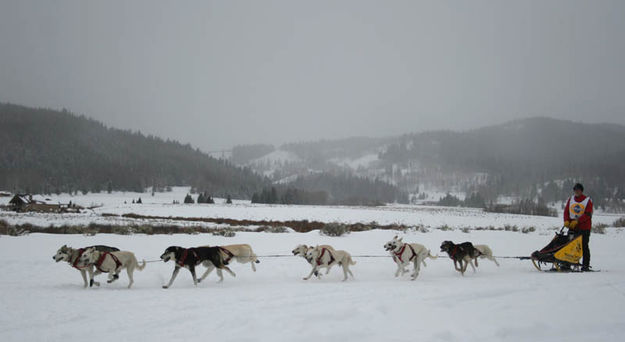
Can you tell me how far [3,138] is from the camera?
150 m

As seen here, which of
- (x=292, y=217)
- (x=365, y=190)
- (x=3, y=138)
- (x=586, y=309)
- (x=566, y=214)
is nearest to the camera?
(x=586, y=309)

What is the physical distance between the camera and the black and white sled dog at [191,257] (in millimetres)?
8758

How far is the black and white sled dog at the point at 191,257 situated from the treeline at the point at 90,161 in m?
132

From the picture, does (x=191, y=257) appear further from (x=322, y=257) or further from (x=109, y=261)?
(x=322, y=257)

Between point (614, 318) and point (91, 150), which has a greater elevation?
point (91, 150)

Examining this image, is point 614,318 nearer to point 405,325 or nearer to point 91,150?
point 405,325

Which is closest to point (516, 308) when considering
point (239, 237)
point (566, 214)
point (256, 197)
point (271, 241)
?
point (566, 214)

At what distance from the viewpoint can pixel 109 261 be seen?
8625mm

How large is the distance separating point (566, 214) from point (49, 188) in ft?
471

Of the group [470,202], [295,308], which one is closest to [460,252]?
[295,308]

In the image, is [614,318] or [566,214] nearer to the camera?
[614,318]

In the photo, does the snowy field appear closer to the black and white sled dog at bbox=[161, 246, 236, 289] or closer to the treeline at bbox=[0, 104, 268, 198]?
the black and white sled dog at bbox=[161, 246, 236, 289]

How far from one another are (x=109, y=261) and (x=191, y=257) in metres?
1.98

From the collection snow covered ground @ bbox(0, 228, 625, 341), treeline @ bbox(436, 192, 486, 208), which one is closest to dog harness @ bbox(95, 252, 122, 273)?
snow covered ground @ bbox(0, 228, 625, 341)
